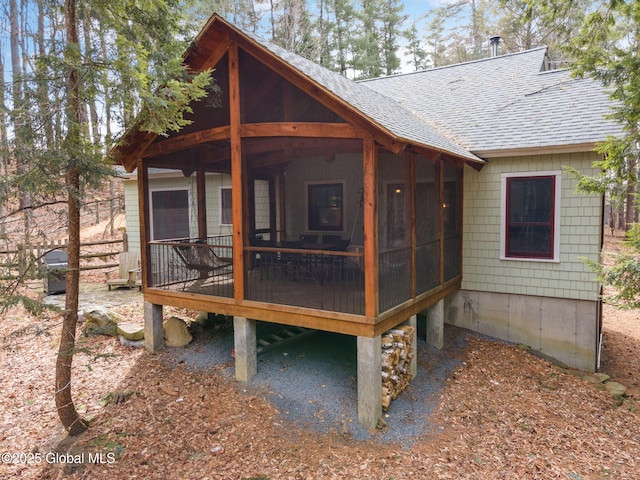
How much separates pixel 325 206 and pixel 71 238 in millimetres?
6466

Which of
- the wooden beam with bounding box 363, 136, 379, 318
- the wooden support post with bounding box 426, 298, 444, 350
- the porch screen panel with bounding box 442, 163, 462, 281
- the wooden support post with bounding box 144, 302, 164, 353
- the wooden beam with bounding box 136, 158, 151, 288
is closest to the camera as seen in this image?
the wooden beam with bounding box 363, 136, 379, 318

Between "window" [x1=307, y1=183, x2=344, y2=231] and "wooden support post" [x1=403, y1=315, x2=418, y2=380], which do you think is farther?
"window" [x1=307, y1=183, x2=344, y2=231]

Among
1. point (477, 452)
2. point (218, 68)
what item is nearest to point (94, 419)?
point (477, 452)

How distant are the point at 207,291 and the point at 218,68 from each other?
12.2 feet

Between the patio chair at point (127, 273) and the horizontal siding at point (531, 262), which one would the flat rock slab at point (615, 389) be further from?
the patio chair at point (127, 273)

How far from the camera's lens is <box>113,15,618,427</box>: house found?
5.83 metres

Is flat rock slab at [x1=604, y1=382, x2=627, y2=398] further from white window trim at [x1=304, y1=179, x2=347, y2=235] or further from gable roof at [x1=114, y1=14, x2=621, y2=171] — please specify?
white window trim at [x1=304, y1=179, x2=347, y2=235]

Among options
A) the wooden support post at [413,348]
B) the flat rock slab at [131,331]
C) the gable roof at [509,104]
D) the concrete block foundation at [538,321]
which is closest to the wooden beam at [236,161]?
the wooden support post at [413,348]

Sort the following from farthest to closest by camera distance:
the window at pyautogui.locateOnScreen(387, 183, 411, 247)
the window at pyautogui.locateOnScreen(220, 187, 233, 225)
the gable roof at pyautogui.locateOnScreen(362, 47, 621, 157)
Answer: the window at pyautogui.locateOnScreen(220, 187, 233, 225), the window at pyautogui.locateOnScreen(387, 183, 411, 247), the gable roof at pyautogui.locateOnScreen(362, 47, 621, 157)

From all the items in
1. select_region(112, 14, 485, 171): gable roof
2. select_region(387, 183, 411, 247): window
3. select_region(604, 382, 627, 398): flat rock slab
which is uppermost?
select_region(112, 14, 485, 171): gable roof

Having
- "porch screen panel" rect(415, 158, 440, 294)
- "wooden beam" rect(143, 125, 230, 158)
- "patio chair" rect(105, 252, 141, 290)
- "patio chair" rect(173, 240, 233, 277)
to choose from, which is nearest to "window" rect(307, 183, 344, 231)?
"porch screen panel" rect(415, 158, 440, 294)

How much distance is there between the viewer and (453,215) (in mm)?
8938

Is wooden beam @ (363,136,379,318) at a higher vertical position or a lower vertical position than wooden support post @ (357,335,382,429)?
higher

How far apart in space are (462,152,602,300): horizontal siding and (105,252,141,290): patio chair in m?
8.80
